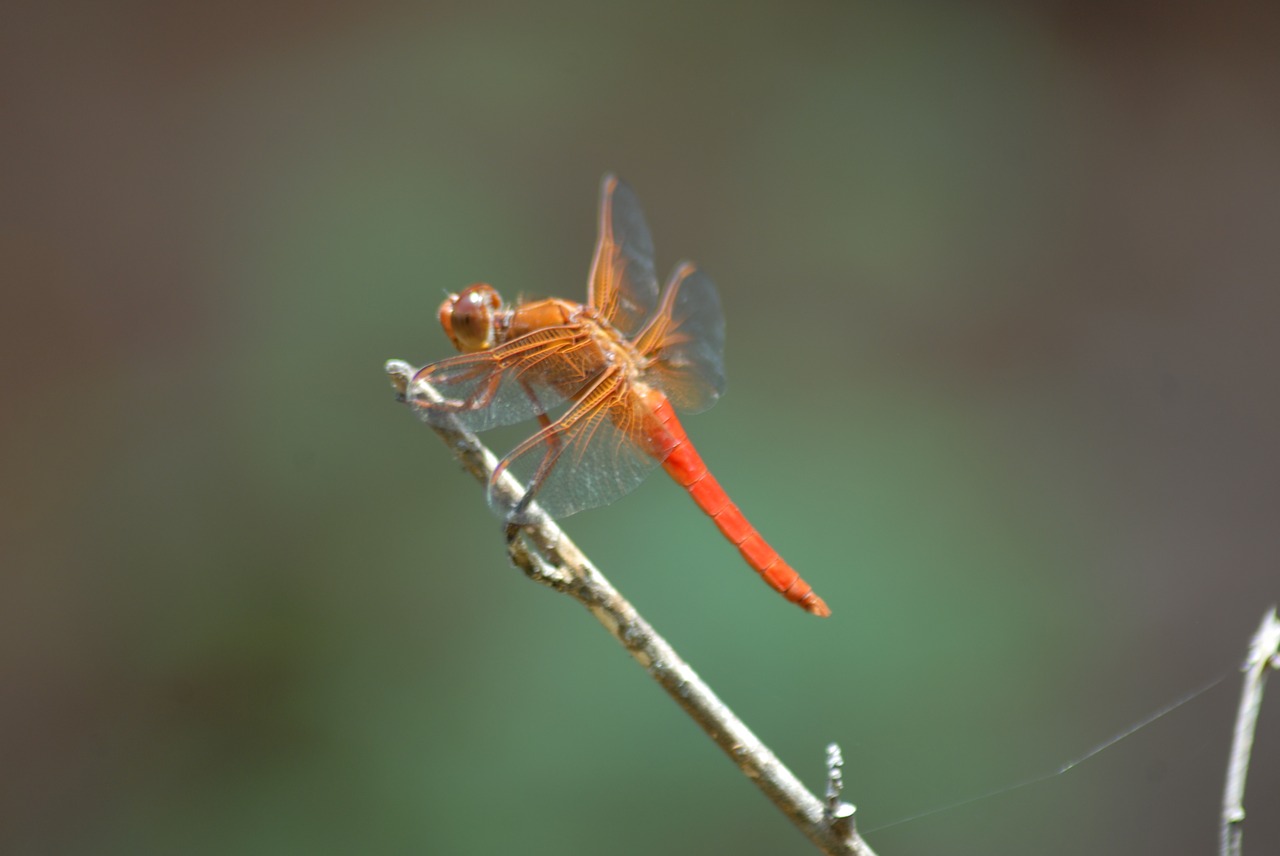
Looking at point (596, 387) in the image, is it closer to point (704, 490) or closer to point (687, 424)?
point (704, 490)

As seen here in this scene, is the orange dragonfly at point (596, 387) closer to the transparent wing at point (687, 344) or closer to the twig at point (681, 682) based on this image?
the transparent wing at point (687, 344)

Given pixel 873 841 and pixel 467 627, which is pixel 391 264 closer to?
pixel 467 627

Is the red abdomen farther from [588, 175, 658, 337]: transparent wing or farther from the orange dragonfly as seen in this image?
[588, 175, 658, 337]: transparent wing

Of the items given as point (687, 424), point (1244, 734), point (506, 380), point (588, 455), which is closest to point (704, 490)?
point (588, 455)

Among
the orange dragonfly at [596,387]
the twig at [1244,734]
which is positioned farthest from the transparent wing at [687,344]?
the twig at [1244,734]

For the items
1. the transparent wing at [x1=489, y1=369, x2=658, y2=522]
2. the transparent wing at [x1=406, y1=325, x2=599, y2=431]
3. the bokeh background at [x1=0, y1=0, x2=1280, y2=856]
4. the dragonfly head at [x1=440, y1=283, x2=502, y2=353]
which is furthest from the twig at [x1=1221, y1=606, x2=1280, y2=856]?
the bokeh background at [x1=0, y1=0, x2=1280, y2=856]

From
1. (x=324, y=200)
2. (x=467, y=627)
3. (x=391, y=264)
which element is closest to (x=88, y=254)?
(x=324, y=200)

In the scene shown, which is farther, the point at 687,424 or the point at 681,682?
the point at 687,424
